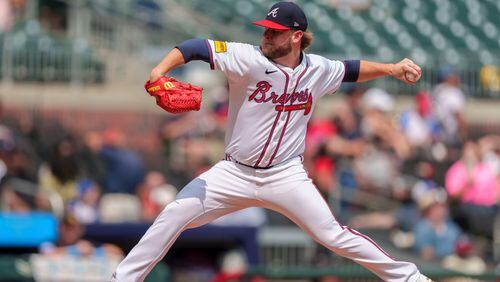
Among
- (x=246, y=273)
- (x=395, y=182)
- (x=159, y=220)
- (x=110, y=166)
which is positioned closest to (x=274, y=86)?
(x=159, y=220)

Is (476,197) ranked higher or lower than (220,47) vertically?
lower

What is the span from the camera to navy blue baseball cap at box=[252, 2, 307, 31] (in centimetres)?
612

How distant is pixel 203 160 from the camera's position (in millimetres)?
12008

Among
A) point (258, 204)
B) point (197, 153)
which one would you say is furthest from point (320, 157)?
point (258, 204)

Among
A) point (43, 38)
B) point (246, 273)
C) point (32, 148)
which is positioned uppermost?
point (43, 38)

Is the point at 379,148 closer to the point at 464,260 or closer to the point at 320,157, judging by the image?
the point at 320,157

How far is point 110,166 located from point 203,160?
40.6 inches

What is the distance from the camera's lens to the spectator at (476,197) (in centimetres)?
1248

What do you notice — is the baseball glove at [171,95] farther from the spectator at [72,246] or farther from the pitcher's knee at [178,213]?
the spectator at [72,246]

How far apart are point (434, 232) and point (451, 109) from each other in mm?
2583

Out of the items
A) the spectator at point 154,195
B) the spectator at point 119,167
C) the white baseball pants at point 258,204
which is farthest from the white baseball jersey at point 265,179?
the spectator at point 119,167

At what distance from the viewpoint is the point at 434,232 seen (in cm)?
1188

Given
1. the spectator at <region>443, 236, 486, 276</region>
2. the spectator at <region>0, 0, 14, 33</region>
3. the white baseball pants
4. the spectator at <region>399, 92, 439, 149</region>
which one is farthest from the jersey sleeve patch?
the spectator at <region>0, 0, 14, 33</region>

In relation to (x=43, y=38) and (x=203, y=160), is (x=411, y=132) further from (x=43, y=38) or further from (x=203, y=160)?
(x=43, y=38)
